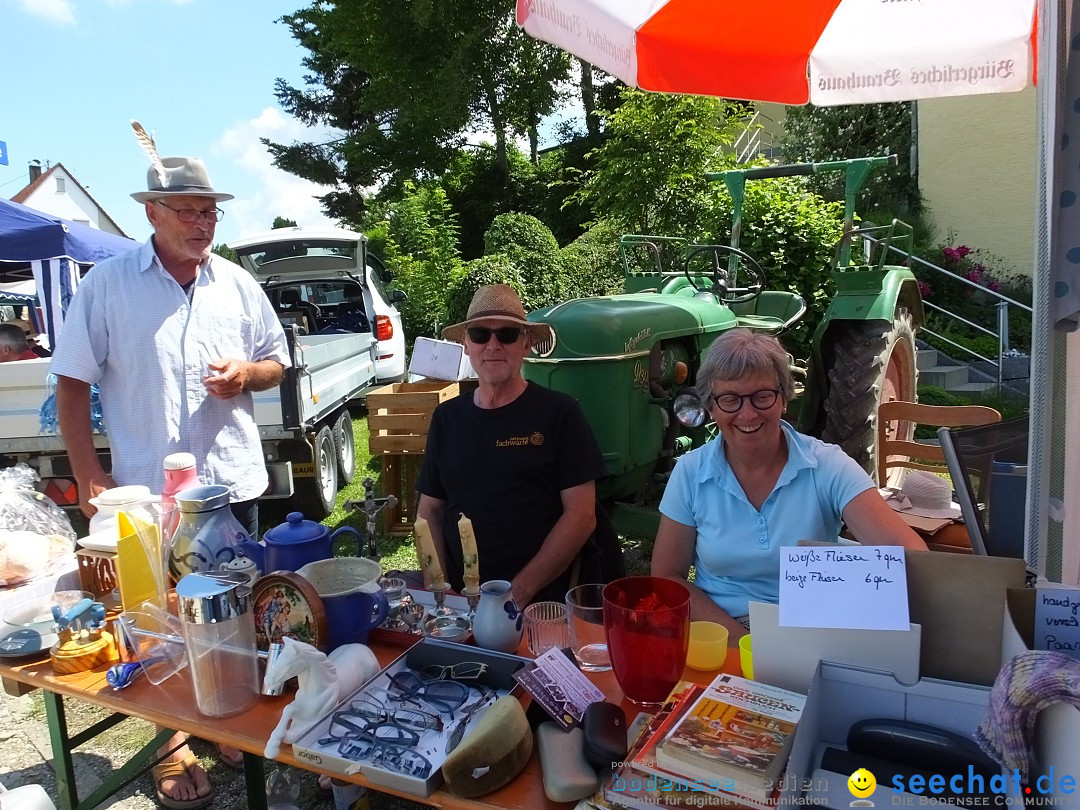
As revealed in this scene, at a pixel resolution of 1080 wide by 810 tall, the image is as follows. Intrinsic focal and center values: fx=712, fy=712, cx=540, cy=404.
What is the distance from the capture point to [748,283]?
6.72 m

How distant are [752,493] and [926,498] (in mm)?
1079

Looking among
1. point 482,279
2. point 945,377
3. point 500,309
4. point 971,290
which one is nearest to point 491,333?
point 500,309

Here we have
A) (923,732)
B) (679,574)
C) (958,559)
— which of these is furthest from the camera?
(679,574)

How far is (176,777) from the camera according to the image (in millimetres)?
2311

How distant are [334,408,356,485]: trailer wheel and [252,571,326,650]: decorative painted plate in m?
4.00

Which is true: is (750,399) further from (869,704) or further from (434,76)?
(434,76)

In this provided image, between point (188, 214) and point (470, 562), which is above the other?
point (188, 214)

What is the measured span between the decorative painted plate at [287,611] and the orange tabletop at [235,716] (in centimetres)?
12

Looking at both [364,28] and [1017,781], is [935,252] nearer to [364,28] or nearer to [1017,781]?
[1017,781]

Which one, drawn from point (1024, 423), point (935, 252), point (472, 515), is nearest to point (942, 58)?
point (1024, 423)

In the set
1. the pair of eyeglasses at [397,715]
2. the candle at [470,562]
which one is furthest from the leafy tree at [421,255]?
the pair of eyeglasses at [397,715]

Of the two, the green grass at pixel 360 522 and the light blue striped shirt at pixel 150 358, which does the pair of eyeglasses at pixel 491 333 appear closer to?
the light blue striped shirt at pixel 150 358

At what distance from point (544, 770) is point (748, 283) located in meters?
6.22

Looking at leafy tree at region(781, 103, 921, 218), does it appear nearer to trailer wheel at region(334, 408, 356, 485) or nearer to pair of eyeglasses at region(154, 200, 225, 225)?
trailer wheel at region(334, 408, 356, 485)
